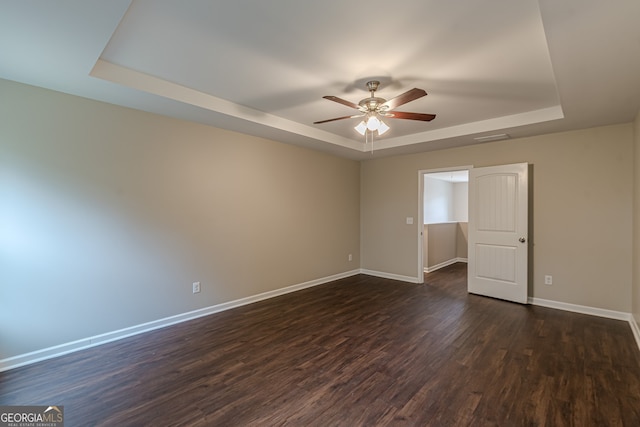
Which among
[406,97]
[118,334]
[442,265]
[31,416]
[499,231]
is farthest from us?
[442,265]

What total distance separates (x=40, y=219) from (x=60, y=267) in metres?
0.48

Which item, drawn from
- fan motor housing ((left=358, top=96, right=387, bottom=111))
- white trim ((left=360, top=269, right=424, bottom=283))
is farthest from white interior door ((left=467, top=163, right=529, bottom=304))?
fan motor housing ((left=358, top=96, right=387, bottom=111))

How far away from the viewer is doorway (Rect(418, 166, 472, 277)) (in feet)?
17.8

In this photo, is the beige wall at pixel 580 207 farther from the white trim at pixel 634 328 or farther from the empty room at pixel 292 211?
the white trim at pixel 634 328

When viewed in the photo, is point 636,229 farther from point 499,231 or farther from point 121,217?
point 121,217

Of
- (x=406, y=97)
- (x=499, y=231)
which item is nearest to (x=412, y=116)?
(x=406, y=97)

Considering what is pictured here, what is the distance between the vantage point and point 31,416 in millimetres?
1949

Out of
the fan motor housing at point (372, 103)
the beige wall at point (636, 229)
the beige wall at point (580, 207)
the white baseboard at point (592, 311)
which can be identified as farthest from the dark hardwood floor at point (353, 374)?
the fan motor housing at point (372, 103)

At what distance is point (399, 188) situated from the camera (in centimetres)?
564

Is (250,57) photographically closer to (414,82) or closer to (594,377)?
(414,82)

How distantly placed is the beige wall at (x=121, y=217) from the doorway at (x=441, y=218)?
2.65 metres

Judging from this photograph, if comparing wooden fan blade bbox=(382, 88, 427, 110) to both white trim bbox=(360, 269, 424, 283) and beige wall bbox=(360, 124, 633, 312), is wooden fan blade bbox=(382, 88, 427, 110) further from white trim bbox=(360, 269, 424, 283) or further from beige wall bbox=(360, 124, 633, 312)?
white trim bbox=(360, 269, 424, 283)

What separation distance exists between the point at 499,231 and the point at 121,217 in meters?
5.09

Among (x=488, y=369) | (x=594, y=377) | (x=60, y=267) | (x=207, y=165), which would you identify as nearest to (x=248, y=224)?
(x=207, y=165)
